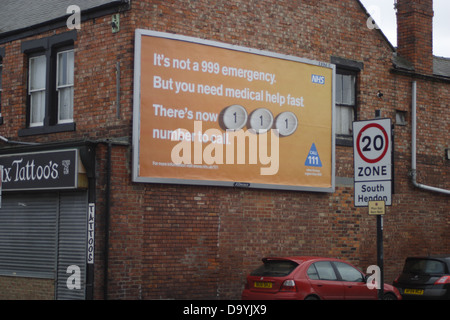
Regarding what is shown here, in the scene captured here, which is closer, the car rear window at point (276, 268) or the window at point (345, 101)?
the car rear window at point (276, 268)

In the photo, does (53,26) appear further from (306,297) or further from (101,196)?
(306,297)

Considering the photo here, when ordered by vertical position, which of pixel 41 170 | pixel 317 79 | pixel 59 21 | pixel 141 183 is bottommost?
pixel 141 183

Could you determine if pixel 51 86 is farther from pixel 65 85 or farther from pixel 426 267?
pixel 426 267

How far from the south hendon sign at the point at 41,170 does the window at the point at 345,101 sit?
7.93 metres

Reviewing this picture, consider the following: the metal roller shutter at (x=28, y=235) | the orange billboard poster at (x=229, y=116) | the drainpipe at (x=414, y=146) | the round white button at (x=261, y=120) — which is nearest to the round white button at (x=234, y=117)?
the orange billboard poster at (x=229, y=116)

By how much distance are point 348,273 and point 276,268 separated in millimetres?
1701

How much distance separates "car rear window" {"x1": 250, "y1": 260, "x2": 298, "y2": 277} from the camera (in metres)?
14.3

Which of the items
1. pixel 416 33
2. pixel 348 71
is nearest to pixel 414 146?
pixel 348 71

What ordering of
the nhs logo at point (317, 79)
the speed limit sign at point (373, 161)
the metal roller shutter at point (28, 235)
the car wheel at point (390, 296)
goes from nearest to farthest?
the speed limit sign at point (373, 161) < the car wheel at point (390, 296) < the metal roller shutter at point (28, 235) < the nhs logo at point (317, 79)

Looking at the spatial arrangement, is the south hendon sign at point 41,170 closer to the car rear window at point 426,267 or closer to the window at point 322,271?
the window at point 322,271

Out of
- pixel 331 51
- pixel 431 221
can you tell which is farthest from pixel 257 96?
pixel 431 221

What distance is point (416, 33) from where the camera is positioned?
21.9m

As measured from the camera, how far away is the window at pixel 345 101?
19.9 meters

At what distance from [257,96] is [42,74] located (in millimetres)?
5511
